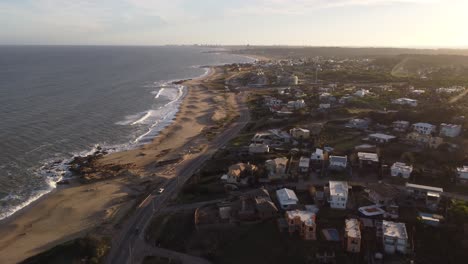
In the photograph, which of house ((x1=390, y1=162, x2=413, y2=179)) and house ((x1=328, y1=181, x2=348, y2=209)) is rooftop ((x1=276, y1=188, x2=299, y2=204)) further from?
house ((x1=390, y1=162, x2=413, y2=179))

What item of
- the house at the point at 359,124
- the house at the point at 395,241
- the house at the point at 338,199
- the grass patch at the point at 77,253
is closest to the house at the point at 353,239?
the house at the point at 395,241

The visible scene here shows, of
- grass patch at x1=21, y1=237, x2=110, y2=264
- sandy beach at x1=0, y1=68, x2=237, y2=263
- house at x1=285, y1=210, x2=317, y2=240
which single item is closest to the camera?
house at x1=285, y1=210, x2=317, y2=240

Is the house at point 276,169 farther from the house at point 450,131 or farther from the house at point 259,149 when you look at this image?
the house at point 450,131

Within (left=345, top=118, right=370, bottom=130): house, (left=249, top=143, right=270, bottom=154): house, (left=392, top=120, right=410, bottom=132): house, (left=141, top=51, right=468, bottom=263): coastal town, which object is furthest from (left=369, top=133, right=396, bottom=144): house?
(left=249, top=143, right=270, bottom=154): house

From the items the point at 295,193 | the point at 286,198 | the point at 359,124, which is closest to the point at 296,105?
the point at 359,124

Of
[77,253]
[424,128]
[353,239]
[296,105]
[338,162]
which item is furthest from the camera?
[296,105]

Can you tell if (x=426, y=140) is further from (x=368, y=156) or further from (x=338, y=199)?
(x=338, y=199)
